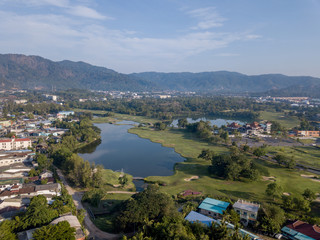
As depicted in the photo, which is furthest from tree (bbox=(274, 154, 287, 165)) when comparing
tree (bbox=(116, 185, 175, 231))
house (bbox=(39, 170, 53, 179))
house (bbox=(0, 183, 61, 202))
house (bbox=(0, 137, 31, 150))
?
house (bbox=(0, 137, 31, 150))

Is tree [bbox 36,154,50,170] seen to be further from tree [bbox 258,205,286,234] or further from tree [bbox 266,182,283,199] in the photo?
tree [bbox 266,182,283,199]

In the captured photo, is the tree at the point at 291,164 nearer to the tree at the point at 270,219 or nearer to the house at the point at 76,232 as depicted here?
the tree at the point at 270,219

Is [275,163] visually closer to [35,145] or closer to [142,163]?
[142,163]

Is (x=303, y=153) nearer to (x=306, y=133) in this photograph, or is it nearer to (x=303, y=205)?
(x=306, y=133)

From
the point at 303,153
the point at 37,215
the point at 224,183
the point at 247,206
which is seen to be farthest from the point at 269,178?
the point at 37,215

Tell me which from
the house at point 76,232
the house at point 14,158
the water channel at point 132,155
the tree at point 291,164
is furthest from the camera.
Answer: the water channel at point 132,155

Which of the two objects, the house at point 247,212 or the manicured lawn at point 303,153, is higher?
the house at point 247,212

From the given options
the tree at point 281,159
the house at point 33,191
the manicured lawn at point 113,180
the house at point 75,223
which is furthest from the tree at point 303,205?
the house at point 33,191
